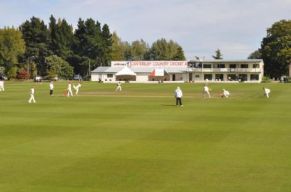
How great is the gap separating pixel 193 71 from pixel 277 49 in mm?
23958

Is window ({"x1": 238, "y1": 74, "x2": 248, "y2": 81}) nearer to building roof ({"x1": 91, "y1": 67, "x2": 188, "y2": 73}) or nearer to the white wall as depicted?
building roof ({"x1": 91, "y1": 67, "x2": 188, "y2": 73})

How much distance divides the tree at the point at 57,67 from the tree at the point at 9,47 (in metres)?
10.2

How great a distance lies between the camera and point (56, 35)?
154875 millimetres

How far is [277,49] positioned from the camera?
469 feet

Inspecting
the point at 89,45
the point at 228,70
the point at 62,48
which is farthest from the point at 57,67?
the point at 228,70

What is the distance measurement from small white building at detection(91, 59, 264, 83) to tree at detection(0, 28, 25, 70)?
23303 millimetres

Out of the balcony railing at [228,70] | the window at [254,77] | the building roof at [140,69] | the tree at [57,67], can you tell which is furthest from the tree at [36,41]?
the window at [254,77]

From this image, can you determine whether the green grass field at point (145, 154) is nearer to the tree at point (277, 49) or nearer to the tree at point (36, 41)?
the tree at point (277, 49)

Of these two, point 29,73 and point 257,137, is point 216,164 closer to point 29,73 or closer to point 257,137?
point 257,137

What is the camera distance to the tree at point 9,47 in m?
134

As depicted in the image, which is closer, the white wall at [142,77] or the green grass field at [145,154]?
the green grass field at [145,154]

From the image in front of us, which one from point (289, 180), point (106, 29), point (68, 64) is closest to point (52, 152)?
point (289, 180)

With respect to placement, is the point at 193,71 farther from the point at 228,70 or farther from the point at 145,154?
the point at 145,154

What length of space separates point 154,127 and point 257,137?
5827mm
